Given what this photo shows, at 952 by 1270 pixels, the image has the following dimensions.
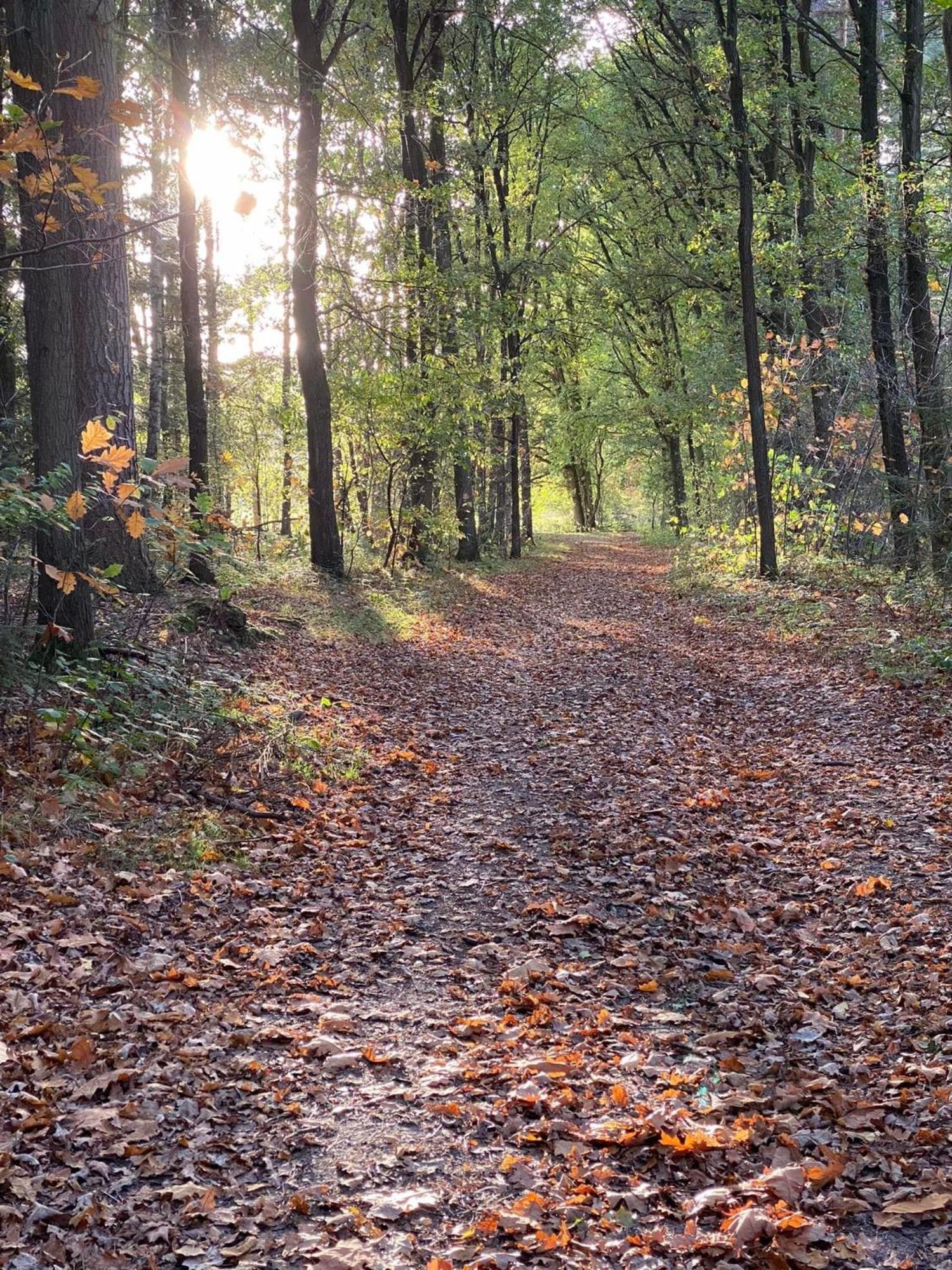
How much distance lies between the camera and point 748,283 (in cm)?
1491

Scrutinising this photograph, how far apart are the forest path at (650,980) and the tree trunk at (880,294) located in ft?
16.7

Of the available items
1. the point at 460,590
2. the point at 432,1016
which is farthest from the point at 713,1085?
the point at 460,590

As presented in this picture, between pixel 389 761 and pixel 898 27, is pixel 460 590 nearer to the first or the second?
pixel 389 761

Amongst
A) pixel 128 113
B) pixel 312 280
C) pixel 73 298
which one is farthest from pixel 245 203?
pixel 312 280

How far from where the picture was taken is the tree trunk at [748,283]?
46.4 feet

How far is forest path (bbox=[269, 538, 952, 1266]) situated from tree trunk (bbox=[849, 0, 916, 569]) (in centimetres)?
510

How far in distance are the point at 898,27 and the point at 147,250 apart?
14169 millimetres

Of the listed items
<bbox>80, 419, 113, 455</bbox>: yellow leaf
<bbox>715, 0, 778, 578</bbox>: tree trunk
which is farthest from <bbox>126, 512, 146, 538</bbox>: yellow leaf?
<bbox>715, 0, 778, 578</bbox>: tree trunk

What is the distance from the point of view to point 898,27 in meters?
14.7

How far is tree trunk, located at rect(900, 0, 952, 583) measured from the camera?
39.8 ft

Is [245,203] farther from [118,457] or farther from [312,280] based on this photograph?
[312,280]

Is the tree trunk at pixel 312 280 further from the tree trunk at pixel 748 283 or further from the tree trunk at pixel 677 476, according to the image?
the tree trunk at pixel 677 476

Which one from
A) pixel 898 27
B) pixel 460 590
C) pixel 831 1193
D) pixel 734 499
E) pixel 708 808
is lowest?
pixel 831 1193

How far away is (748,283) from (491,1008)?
45.8ft
